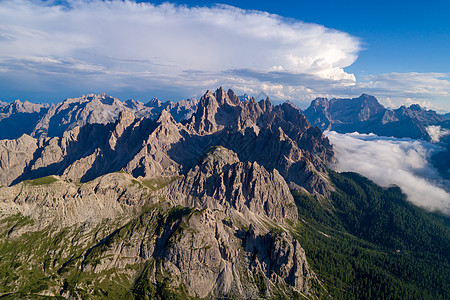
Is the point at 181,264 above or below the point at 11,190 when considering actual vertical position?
below

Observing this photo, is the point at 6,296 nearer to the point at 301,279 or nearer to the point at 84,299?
the point at 84,299

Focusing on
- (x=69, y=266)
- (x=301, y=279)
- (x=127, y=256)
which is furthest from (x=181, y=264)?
(x=301, y=279)

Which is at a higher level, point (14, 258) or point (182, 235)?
point (182, 235)

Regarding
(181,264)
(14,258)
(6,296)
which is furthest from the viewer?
(181,264)

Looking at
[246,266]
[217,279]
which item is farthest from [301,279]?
[217,279]

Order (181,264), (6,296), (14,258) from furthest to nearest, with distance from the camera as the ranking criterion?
1. (181,264)
2. (14,258)
3. (6,296)

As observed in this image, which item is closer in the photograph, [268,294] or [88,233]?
[268,294]

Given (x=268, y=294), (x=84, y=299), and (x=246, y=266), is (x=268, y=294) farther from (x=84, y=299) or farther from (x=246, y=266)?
(x=84, y=299)

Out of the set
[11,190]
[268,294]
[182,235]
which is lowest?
[268,294]

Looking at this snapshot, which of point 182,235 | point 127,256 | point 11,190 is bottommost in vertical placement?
point 127,256
